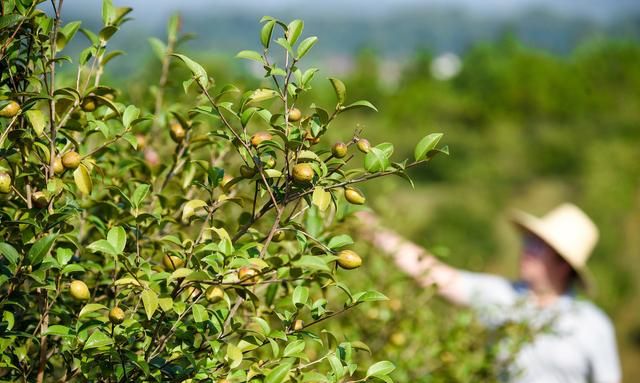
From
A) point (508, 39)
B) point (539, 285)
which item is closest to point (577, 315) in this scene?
point (539, 285)

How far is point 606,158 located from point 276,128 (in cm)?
1759

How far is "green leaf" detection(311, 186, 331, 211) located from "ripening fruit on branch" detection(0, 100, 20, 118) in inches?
19.5

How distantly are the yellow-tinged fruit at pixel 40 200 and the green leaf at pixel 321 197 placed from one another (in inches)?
17.0

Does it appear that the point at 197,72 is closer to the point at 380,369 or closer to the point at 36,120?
the point at 36,120

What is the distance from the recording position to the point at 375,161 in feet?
3.53

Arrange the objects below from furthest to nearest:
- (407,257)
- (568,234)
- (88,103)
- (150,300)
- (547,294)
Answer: (568,234), (547,294), (407,257), (88,103), (150,300)

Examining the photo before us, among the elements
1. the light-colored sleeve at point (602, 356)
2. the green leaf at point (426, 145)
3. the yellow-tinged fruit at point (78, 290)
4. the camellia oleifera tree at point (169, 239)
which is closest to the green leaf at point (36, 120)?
the camellia oleifera tree at point (169, 239)

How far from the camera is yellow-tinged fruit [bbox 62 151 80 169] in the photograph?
112 cm

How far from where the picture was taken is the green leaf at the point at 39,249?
40.6 inches

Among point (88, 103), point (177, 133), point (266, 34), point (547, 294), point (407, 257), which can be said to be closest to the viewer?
point (266, 34)

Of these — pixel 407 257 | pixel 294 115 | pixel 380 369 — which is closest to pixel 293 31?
pixel 294 115

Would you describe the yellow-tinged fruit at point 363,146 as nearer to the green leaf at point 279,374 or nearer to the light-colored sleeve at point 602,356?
the green leaf at point 279,374

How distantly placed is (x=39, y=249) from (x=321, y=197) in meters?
0.42

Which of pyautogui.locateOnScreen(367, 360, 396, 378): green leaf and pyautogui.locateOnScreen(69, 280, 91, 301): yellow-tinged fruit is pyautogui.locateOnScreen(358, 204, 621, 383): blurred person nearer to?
pyautogui.locateOnScreen(367, 360, 396, 378): green leaf
